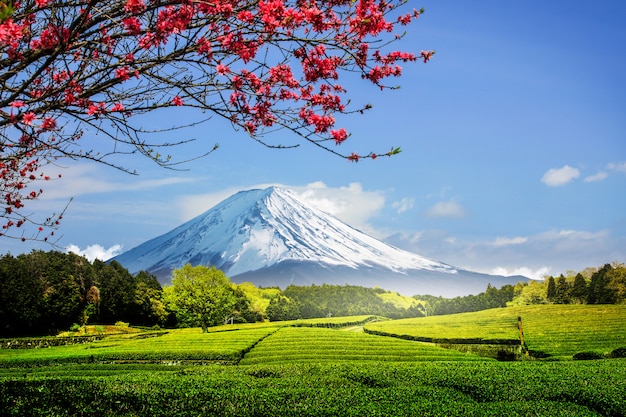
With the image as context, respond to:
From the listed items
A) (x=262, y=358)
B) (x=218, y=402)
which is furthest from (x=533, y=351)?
(x=218, y=402)

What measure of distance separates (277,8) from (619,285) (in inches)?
2302

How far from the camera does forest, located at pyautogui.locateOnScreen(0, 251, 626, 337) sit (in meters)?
43.9

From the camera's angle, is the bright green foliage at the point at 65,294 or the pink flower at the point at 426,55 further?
the bright green foliage at the point at 65,294

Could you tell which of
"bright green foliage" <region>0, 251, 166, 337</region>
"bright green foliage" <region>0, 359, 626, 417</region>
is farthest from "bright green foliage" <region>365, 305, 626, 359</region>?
"bright green foliage" <region>0, 251, 166, 337</region>

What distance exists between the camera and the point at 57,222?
343 inches

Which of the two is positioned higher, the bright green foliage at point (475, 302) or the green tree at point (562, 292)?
the green tree at point (562, 292)

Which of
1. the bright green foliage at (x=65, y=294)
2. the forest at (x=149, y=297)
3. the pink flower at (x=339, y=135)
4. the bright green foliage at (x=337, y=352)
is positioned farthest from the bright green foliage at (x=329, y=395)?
the bright green foliage at (x=65, y=294)

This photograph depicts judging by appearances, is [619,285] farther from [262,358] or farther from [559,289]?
[262,358]

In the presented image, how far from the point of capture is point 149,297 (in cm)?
5775

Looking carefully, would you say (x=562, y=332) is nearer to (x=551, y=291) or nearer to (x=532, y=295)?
(x=551, y=291)

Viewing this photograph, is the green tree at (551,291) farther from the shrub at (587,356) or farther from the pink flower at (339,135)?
the pink flower at (339,135)

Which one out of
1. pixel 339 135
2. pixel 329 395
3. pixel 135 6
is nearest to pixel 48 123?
pixel 135 6

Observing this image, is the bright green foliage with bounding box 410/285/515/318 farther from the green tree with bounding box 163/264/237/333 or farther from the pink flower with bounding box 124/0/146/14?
the pink flower with bounding box 124/0/146/14

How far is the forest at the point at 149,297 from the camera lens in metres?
43.9
